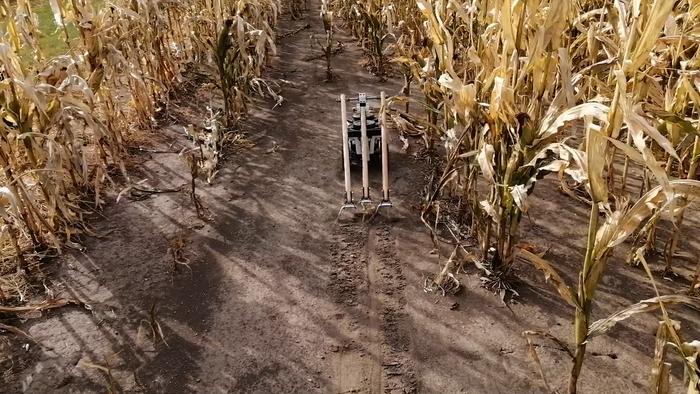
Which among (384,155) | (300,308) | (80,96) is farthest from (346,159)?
(80,96)

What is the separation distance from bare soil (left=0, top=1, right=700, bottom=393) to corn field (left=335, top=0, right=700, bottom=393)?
166 mm

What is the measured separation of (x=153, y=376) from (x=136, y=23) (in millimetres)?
3179

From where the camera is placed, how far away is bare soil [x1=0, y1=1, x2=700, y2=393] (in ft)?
7.66

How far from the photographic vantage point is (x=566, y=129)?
2650 mm

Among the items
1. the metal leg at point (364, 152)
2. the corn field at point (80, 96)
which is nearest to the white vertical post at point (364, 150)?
the metal leg at point (364, 152)

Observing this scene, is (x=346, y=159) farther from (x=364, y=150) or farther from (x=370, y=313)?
(x=370, y=313)

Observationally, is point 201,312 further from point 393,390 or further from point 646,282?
point 646,282

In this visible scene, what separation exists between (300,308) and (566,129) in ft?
5.13

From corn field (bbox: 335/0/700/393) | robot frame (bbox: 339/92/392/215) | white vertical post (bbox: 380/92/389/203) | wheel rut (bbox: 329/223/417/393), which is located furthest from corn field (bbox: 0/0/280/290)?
corn field (bbox: 335/0/700/393)

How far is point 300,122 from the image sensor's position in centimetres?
467

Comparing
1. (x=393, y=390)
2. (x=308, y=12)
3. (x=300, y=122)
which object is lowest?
(x=393, y=390)

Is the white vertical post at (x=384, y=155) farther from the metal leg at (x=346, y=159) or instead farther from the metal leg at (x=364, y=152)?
the metal leg at (x=346, y=159)

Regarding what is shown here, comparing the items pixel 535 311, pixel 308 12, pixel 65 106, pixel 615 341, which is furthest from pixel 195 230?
pixel 308 12

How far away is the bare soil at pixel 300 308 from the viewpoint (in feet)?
7.66
